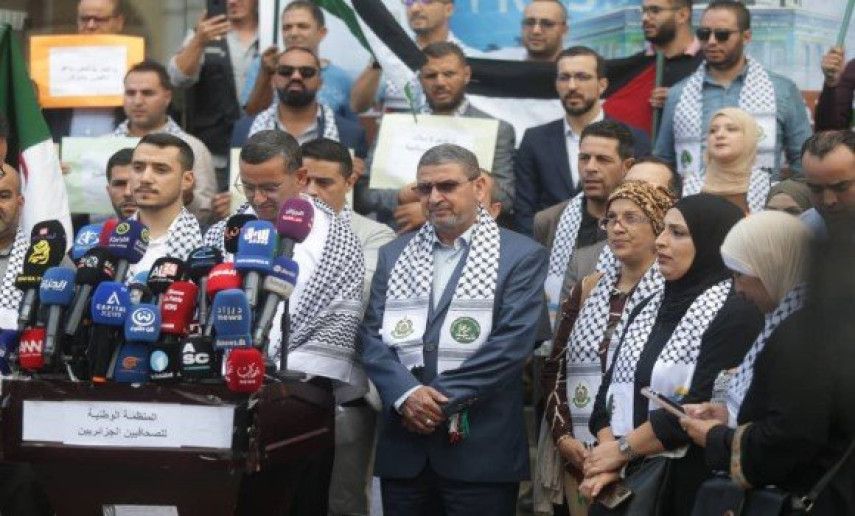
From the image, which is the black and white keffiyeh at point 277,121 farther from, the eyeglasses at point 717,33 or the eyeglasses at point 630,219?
the eyeglasses at point 630,219

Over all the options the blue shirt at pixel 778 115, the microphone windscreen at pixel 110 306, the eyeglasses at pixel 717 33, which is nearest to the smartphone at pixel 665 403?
the microphone windscreen at pixel 110 306

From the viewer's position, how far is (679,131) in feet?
35.7

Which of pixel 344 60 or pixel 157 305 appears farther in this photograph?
pixel 344 60

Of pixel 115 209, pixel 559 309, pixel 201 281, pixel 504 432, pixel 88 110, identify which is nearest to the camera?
pixel 201 281

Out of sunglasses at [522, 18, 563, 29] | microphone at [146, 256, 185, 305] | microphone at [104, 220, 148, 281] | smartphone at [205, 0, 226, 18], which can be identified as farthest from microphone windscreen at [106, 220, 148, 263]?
sunglasses at [522, 18, 563, 29]

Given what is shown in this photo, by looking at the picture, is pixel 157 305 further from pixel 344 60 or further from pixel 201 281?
pixel 344 60

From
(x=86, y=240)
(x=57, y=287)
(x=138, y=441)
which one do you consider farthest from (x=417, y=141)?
(x=138, y=441)

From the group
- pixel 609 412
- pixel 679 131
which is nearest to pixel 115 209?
pixel 679 131

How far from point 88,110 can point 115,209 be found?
1.21 metres

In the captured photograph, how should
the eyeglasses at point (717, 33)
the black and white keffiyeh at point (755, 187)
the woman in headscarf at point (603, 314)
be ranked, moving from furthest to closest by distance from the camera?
the eyeglasses at point (717, 33) < the black and white keffiyeh at point (755, 187) < the woman in headscarf at point (603, 314)

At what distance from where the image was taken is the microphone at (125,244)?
7625mm

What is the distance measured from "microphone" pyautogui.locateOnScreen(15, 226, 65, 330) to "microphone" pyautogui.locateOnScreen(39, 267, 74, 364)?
0.13 meters

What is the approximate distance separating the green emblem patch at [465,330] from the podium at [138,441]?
143 centimetres

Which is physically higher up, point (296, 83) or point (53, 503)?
point (296, 83)
